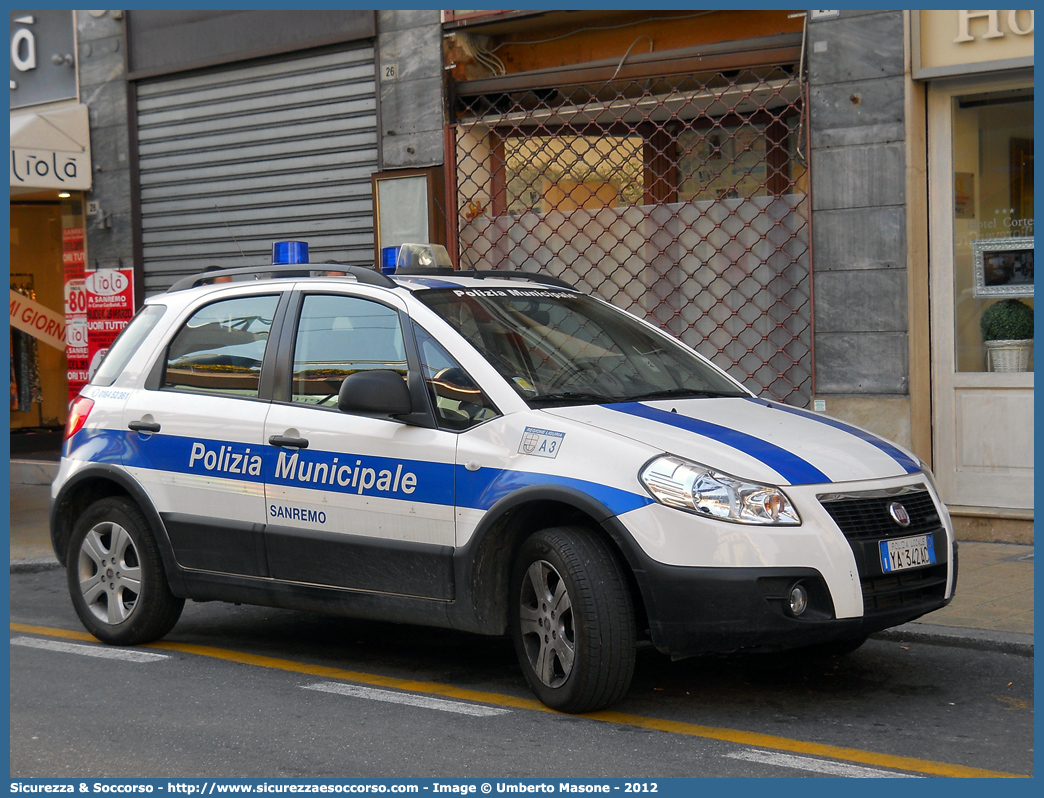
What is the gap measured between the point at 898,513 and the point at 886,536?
13 cm

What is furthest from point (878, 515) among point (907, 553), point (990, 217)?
point (990, 217)

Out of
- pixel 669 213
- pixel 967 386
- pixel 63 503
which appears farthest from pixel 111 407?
pixel 967 386

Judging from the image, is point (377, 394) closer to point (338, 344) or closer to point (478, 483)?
point (478, 483)

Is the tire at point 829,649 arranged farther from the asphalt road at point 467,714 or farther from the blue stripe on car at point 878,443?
the blue stripe on car at point 878,443

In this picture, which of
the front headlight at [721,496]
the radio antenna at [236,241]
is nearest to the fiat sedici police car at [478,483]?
the front headlight at [721,496]

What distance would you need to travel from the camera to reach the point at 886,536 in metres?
4.85

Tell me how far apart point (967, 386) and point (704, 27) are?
11.3 feet

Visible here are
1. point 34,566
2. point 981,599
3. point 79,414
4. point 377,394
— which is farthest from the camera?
point 34,566

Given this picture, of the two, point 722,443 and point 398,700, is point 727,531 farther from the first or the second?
point 398,700

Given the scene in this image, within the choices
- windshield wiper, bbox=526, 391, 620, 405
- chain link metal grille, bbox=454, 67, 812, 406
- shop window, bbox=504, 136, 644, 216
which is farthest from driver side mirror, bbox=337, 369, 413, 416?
shop window, bbox=504, 136, 644, 216

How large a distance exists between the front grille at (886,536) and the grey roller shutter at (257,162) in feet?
25.0

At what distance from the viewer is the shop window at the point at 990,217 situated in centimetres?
902

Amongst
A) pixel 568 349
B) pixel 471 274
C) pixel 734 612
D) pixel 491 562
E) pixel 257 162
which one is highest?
pixel 257 162

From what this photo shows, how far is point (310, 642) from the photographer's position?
6.56 m
